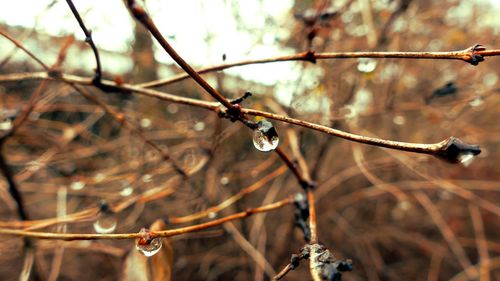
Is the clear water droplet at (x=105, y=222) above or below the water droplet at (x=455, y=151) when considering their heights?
above

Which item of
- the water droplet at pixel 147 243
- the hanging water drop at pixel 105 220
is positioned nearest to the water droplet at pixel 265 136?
the water droplet at pixel 147 243

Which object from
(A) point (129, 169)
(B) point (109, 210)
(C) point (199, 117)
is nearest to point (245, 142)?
(C) point (199, 117)

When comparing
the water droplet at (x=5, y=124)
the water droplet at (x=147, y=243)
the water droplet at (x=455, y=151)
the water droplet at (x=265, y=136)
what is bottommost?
the water droplet at (x=455, y=151)

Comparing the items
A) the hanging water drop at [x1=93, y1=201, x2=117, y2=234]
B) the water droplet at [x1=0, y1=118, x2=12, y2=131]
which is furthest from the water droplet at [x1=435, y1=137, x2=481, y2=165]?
the water droplet at [x1=0, y1=118, x2=12, y2=131]

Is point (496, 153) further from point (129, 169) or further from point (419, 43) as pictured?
point (129, 169)

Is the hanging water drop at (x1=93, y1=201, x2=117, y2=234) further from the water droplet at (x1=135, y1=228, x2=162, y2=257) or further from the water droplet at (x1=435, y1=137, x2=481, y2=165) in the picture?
the water droplet at (x1=435, y1=137, x2=481, y2=165)

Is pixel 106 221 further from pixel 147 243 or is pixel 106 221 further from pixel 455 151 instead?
pixel 455 151

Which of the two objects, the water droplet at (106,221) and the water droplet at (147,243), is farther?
the water droplet at (106,221)

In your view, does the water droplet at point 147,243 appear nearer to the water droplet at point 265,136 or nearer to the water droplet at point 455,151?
the water droplet at point 265,136
